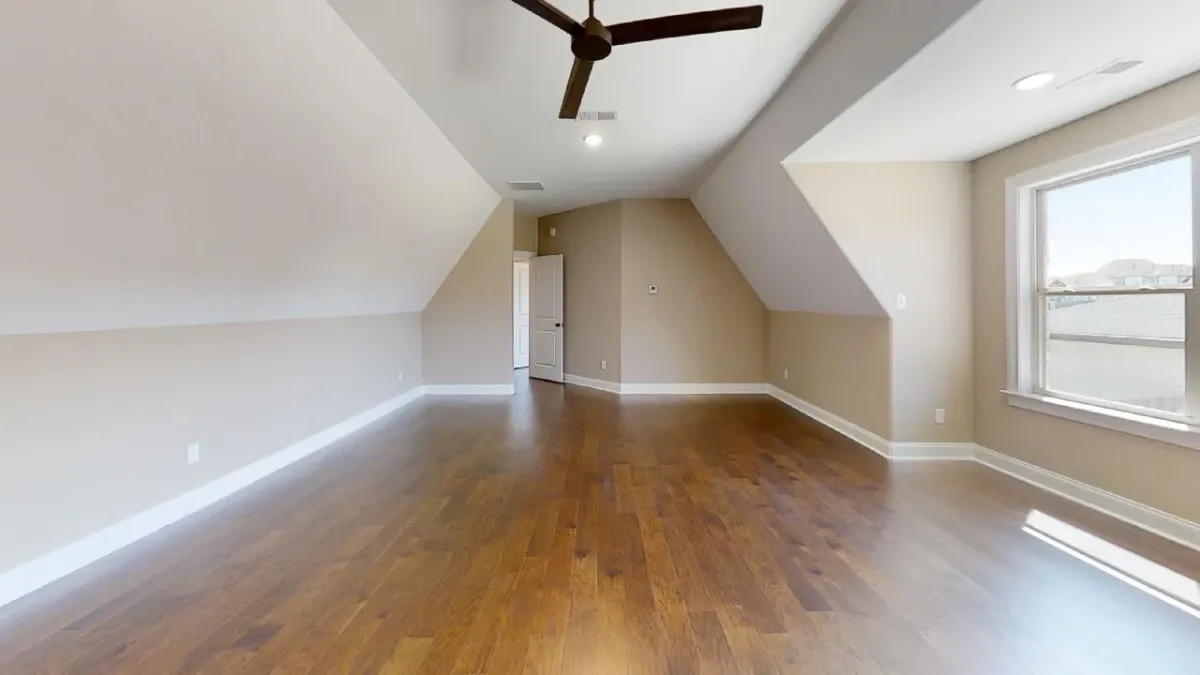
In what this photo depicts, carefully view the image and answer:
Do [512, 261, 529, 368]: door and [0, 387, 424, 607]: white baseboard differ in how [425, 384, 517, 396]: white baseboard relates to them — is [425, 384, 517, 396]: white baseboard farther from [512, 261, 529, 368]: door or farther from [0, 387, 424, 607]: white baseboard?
[512, 261, 529, 368]: door

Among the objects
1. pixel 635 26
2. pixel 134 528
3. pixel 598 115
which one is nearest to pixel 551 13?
pixel 635 26

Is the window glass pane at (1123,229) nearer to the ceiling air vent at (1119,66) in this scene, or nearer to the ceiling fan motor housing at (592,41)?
the ceiling air vent at (1119,66)

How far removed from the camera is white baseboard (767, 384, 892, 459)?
4383mm

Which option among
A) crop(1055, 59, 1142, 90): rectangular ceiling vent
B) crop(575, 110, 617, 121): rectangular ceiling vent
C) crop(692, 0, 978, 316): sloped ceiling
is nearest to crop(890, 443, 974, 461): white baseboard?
crop(692, 0, 978, 316): sloped ceiling

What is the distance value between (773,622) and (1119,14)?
2.56 m

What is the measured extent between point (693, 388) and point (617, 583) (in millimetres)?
5103

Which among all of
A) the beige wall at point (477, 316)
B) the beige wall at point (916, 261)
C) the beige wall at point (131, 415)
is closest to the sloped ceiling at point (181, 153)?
the beige wall at point (131, 415)

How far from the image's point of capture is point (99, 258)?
232 cm

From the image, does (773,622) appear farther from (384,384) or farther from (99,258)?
(384,384)

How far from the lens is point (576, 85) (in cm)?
260

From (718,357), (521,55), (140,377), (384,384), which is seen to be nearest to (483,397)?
(384,384)

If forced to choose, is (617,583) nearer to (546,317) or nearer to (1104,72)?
(1104,72)

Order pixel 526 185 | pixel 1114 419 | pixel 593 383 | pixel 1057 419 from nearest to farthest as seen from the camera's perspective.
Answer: pixel 1114 419
pixel 1057 419
pixel 526 185
pixel 593 383

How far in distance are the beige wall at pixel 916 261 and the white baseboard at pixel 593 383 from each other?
377cm
